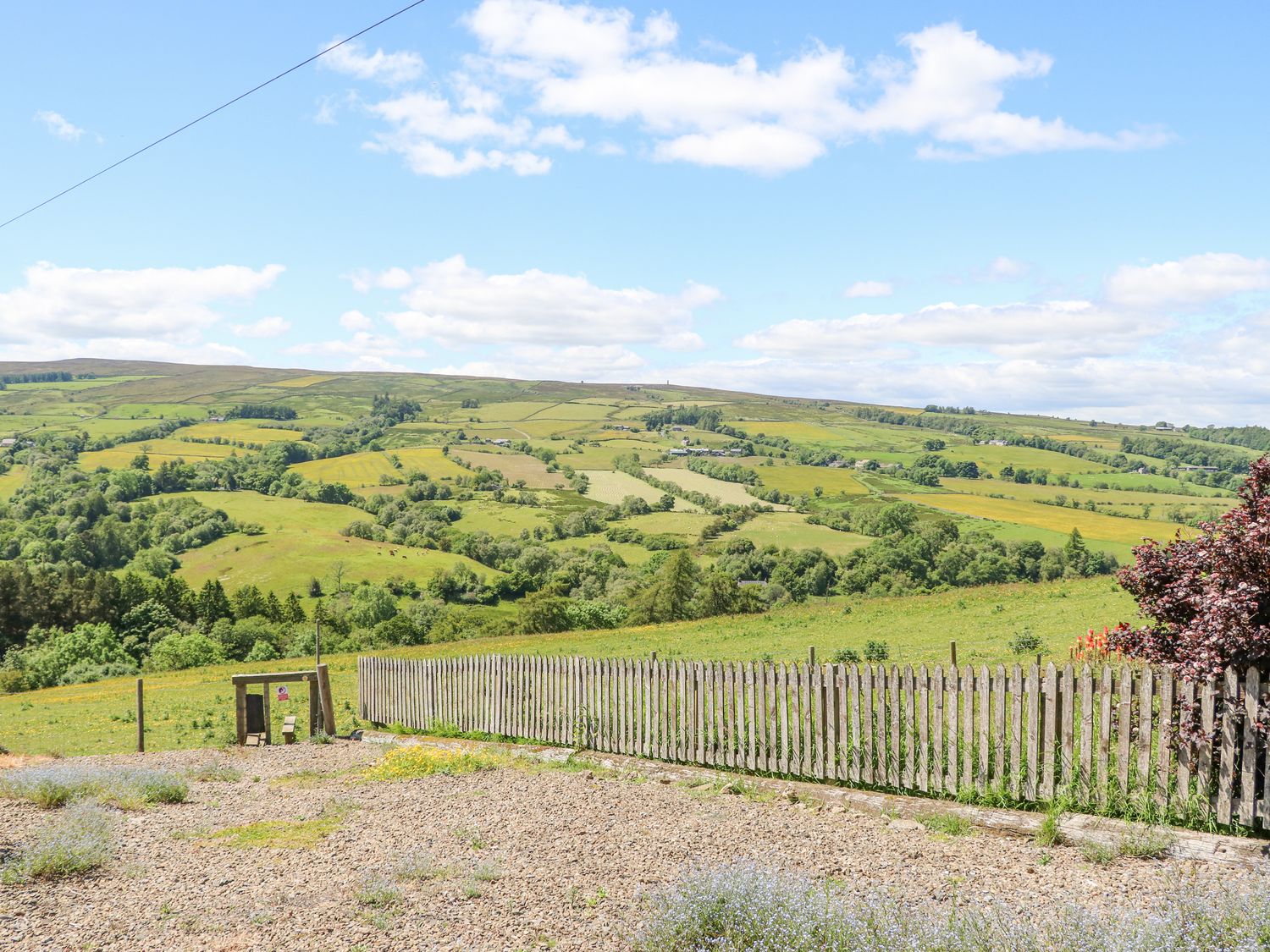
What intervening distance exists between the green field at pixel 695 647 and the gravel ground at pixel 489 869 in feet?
32.1

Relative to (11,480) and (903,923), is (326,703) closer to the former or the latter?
(903,923)

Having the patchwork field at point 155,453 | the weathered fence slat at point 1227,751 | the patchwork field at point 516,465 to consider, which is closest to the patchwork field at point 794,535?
the patchwork field at point 516,465

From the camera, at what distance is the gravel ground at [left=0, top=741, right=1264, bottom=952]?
5.90 m

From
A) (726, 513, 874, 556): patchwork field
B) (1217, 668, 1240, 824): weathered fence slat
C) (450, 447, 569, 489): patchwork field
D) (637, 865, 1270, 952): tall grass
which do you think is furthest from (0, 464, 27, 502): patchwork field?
(1217, 668, 1240, 824): weathered fence slat

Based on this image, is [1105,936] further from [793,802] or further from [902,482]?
[902,482]

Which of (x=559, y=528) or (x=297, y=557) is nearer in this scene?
(x=297, y=557)

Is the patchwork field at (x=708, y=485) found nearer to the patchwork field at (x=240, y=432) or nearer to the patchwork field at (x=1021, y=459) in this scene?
the patchwork field at (x=1021, y=459)

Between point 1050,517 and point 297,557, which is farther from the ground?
point 1050,517

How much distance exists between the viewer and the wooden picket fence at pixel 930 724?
737cm

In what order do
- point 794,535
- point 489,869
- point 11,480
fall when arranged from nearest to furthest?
point 489,869 < point 794,535 < point 11,480

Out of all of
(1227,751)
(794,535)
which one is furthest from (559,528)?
(1227,751)

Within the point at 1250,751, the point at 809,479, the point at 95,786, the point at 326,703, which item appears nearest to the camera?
the point at 1250,751

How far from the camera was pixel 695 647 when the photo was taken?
3119cm

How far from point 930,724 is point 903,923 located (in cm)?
452
